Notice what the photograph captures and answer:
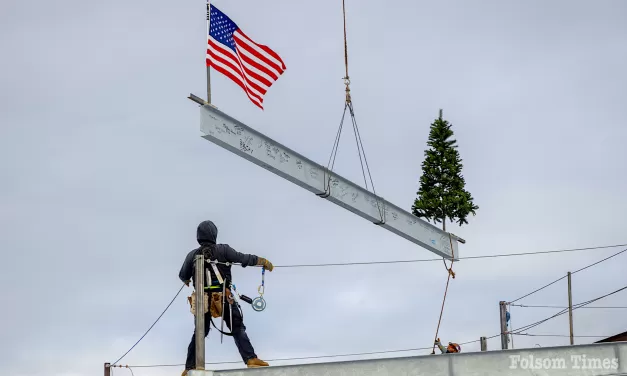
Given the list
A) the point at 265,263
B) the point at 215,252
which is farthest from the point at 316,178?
the point at 215,252

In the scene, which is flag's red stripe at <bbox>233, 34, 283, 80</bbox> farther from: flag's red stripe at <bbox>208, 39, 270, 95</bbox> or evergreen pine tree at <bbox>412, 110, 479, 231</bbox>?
evergreen pine tree at <bbox>412, 110, 479, 231</bbox>

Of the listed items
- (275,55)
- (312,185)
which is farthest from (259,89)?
(312,185)

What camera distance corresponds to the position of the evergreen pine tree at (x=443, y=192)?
25859 mm

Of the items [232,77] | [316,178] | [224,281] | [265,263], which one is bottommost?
[224,281]

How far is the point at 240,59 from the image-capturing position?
73.6 feet

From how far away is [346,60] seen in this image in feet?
80.7

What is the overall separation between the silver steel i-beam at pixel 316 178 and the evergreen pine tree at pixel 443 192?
40 cm

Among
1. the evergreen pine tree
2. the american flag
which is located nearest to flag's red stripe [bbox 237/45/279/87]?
the american flag

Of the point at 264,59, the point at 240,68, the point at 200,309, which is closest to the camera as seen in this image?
the point at 200,309

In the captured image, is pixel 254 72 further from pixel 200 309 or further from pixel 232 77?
pixel 200 309

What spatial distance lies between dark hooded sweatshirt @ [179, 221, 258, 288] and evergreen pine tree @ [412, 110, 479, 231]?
29.5 feet

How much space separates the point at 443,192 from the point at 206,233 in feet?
31.3

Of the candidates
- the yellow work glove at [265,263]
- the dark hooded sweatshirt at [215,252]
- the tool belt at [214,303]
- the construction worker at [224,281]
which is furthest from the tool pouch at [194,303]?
the yellow work glove at [265,263]

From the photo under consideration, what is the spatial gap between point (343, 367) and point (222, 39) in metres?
8.25
